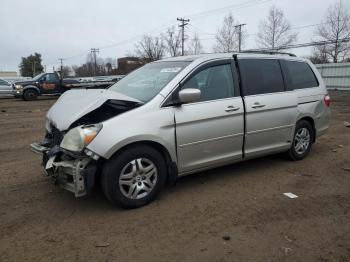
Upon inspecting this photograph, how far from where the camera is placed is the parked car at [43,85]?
21422 mm

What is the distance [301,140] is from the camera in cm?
616

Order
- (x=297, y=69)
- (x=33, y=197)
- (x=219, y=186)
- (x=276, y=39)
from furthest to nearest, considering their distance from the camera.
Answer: (x=276, y=39)
(x=297, y=69)
(x=219, y=186)
(x=33, y=197)

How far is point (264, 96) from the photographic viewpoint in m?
5.34

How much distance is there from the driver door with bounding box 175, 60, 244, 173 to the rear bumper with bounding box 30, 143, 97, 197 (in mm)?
1150

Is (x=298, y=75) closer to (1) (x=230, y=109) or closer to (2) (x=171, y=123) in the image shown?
(1) (x=230, y=109)

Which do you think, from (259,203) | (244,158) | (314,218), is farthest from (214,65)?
(314,218)

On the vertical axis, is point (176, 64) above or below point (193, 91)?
above

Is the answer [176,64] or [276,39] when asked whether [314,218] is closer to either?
[176,64]

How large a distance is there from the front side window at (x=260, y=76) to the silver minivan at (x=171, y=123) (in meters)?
0.02

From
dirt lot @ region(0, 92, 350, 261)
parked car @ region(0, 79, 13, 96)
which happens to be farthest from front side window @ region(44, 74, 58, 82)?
dirt lot @ region(0, 92, 350, 261)

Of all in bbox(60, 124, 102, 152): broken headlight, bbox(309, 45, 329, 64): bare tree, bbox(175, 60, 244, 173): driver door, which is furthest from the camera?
bbox(309, 45, 329, 64): bare tree

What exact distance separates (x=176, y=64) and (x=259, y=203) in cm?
219

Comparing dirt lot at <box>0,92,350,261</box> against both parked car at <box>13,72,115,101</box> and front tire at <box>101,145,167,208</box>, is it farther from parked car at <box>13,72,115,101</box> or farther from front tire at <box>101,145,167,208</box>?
parked car at <box>13,72,115,101</box>

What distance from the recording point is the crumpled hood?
419 centimetres
